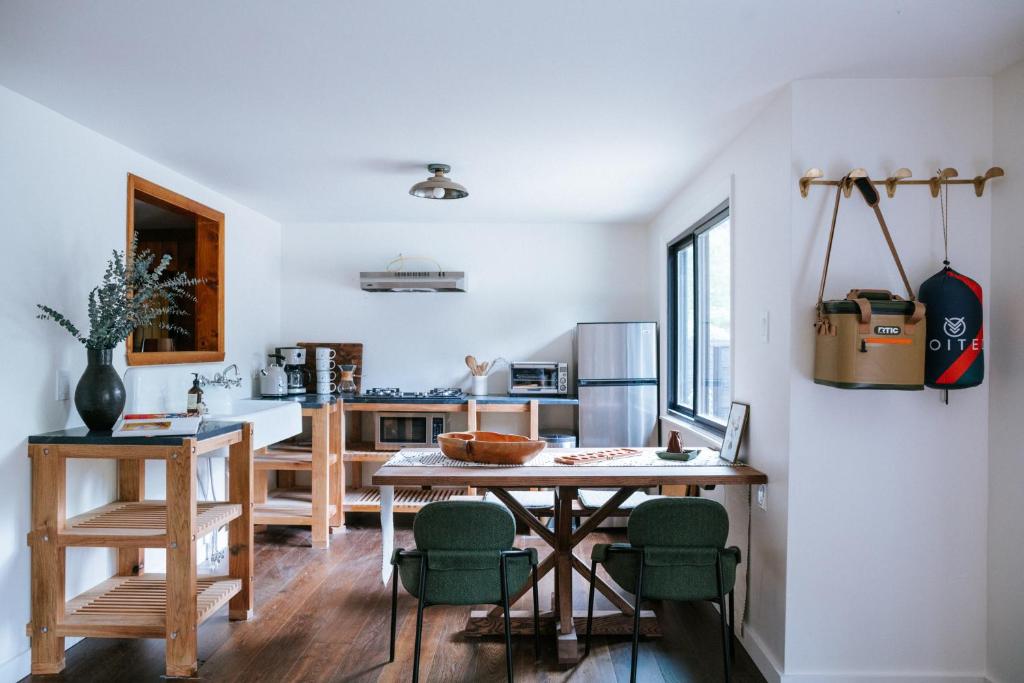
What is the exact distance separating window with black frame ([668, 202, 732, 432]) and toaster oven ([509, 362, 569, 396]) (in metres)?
0.83

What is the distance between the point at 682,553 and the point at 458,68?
6.56ft

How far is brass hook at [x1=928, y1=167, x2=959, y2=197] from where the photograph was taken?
2324 millimetres

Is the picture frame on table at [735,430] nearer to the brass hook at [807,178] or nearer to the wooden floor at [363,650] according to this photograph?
the wooden floor at [363,650]

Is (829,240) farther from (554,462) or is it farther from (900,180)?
(554,462)

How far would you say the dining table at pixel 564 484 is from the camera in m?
2.61

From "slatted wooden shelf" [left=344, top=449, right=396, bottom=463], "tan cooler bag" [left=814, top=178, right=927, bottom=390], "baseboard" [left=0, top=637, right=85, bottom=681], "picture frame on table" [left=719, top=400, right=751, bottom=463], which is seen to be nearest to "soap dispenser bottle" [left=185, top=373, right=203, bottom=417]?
"baseboard" [left=0, top=637, right=85, bottom=681]

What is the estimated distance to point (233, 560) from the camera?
123 inches

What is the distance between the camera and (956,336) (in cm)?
223

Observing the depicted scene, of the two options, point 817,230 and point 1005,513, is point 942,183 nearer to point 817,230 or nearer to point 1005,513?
point 817,230

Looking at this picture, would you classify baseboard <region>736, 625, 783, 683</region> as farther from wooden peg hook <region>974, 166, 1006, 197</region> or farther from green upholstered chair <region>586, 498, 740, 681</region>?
wooden peg hook <region>974, 166, 1006, 197</region>

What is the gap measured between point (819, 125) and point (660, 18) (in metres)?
0.91

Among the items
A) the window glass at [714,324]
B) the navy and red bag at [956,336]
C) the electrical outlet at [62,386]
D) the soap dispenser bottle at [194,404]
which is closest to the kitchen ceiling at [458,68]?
the window glass at [714,324]

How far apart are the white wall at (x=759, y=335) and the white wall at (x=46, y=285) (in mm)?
3110

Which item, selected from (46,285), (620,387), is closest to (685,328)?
(620,387)
